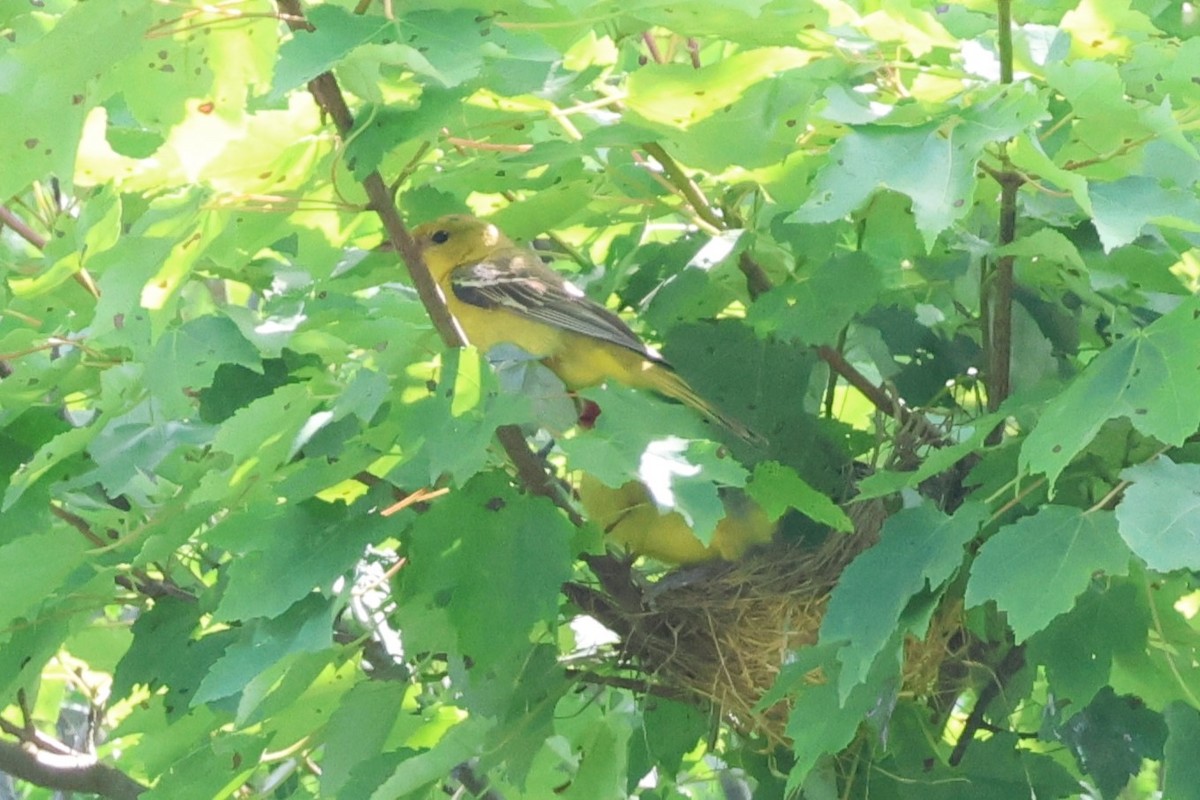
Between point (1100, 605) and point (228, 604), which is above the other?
point (228, 604)

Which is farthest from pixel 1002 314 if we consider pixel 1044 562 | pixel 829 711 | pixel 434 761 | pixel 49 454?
pixel 49 454

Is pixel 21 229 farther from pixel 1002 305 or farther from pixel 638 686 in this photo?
pixel 1002 305

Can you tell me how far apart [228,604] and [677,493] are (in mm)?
621

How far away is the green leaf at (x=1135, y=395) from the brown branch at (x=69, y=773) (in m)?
2.06

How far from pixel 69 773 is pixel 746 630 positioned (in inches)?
56.5

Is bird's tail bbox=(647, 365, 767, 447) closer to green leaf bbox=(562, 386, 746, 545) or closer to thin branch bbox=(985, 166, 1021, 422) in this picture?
thin branch bbox=(985, 166, 1021, 422)

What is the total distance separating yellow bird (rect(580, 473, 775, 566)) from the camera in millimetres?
3051

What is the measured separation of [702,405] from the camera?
2.70 meters

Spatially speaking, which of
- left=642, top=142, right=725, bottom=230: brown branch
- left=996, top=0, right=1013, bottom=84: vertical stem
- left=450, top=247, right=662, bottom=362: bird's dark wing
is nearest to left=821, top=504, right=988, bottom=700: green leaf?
left=996, top=0, right=1013, bottom=84: vertical stem

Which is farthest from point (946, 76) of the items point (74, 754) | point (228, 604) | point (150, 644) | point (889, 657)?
point (74, 754)

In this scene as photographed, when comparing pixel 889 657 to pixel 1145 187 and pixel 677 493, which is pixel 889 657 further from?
pixel 1145 187

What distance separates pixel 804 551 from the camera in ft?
9.79

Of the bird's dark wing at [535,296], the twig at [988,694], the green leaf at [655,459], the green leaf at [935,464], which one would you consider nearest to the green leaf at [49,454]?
the green leaf at [655,459]

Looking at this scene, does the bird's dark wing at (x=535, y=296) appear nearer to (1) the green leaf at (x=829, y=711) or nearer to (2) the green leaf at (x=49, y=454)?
(1) the green leaf at (x=829, y=711)
